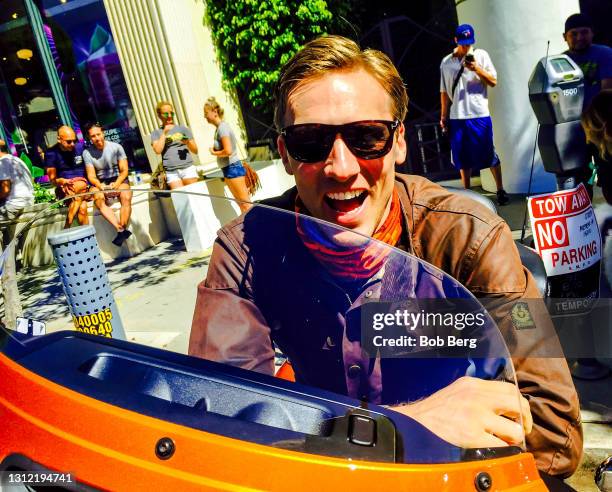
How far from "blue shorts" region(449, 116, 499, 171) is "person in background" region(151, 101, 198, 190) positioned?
3060 mm

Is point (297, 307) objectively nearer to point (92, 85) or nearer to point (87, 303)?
point (87, 303)

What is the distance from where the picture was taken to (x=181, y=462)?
0.72 m

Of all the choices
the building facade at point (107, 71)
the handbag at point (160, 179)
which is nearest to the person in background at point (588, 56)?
the handbag at point (160, 179)

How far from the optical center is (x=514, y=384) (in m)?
0.88

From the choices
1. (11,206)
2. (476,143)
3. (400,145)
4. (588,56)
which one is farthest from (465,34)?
(400,145)

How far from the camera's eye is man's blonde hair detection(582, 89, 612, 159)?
2.56 m

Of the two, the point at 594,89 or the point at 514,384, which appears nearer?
the point at 514,384

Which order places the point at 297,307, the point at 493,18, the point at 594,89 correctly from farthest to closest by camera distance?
the point at 493,18, the point at 594,89, the point at 297,307

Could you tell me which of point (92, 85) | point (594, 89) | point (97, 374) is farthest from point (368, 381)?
point (92, 85)

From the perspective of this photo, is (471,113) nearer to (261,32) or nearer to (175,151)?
(175,151)

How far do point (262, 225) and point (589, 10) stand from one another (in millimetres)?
7205

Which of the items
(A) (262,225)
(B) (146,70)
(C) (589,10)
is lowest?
(A) (262,225)

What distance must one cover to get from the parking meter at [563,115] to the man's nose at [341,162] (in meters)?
2.40

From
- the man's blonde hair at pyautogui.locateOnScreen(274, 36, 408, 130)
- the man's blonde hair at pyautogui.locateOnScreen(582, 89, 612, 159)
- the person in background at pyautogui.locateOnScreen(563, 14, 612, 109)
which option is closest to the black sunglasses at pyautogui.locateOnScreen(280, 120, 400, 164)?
the man's blonde hair at pyautogui.locateOnScreen(274, 36, 408, 130)
